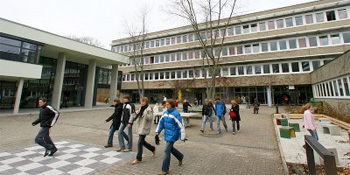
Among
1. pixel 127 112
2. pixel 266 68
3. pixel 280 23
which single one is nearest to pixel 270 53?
pixel 266 68

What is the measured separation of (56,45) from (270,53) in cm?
2785

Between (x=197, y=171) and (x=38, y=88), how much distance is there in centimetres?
2436

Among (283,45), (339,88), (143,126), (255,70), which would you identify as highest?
(283,45)

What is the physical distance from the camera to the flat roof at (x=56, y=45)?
562 inches

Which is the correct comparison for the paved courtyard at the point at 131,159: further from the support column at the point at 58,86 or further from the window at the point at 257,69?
the window at the point at 257,69

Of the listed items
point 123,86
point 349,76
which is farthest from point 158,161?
point 123,86

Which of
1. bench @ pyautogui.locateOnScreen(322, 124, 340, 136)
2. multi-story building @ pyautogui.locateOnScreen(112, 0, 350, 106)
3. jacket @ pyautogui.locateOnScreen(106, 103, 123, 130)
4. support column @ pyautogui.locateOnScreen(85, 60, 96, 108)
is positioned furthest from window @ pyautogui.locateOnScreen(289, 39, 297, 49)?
support column @ pyautogui.locateOnScreen(85, 60, 96, 108)

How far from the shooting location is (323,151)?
7.70 ft

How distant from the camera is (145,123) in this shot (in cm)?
464

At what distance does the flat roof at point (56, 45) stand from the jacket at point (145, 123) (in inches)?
676

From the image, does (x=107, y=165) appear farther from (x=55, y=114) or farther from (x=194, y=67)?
(x=194, y=67)

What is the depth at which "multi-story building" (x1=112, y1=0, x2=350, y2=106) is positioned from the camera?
71.3 feet

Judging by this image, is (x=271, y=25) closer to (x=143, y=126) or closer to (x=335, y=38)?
(x=335, y=38)

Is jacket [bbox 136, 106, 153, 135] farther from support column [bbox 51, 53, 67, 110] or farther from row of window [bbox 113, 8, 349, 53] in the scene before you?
support column [bbox 51, 53, 67, 110]
